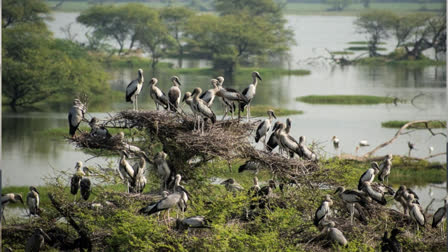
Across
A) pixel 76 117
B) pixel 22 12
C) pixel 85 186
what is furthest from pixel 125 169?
pixel 22 12

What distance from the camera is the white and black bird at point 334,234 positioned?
12.1 metres

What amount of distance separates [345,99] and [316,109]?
11.1 feet

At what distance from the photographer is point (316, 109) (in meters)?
42.3

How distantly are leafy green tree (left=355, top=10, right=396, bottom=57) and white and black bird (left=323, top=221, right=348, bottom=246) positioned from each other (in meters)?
50.0

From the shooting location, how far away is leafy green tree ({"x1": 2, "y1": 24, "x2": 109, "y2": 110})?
1682 inches

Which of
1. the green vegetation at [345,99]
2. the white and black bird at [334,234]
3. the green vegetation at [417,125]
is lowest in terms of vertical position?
the green vegetation at [345,99]

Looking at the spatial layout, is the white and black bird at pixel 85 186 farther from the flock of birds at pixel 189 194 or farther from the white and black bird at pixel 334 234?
the white and black bird at pixel 334 234

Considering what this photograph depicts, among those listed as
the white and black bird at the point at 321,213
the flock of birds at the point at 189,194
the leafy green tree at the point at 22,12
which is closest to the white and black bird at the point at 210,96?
the flock of birds at the point at 189,194

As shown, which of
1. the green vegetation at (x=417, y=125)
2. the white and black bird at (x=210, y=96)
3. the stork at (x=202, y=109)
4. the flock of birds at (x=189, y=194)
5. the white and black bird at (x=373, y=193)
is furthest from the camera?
the green vegetation at (x=417, y=125)

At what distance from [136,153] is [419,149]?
18785mm

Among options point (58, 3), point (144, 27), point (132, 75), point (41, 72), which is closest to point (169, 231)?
point (41, 72)

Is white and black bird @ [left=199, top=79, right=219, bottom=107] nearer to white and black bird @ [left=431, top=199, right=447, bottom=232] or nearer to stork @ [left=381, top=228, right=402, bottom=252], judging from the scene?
stork @ [left=381, top=228, right=402, bottom=252]

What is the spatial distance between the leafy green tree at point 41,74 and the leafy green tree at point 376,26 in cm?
2342

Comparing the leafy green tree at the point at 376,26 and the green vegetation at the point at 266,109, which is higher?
the leafy green tree at the point at 376,26
